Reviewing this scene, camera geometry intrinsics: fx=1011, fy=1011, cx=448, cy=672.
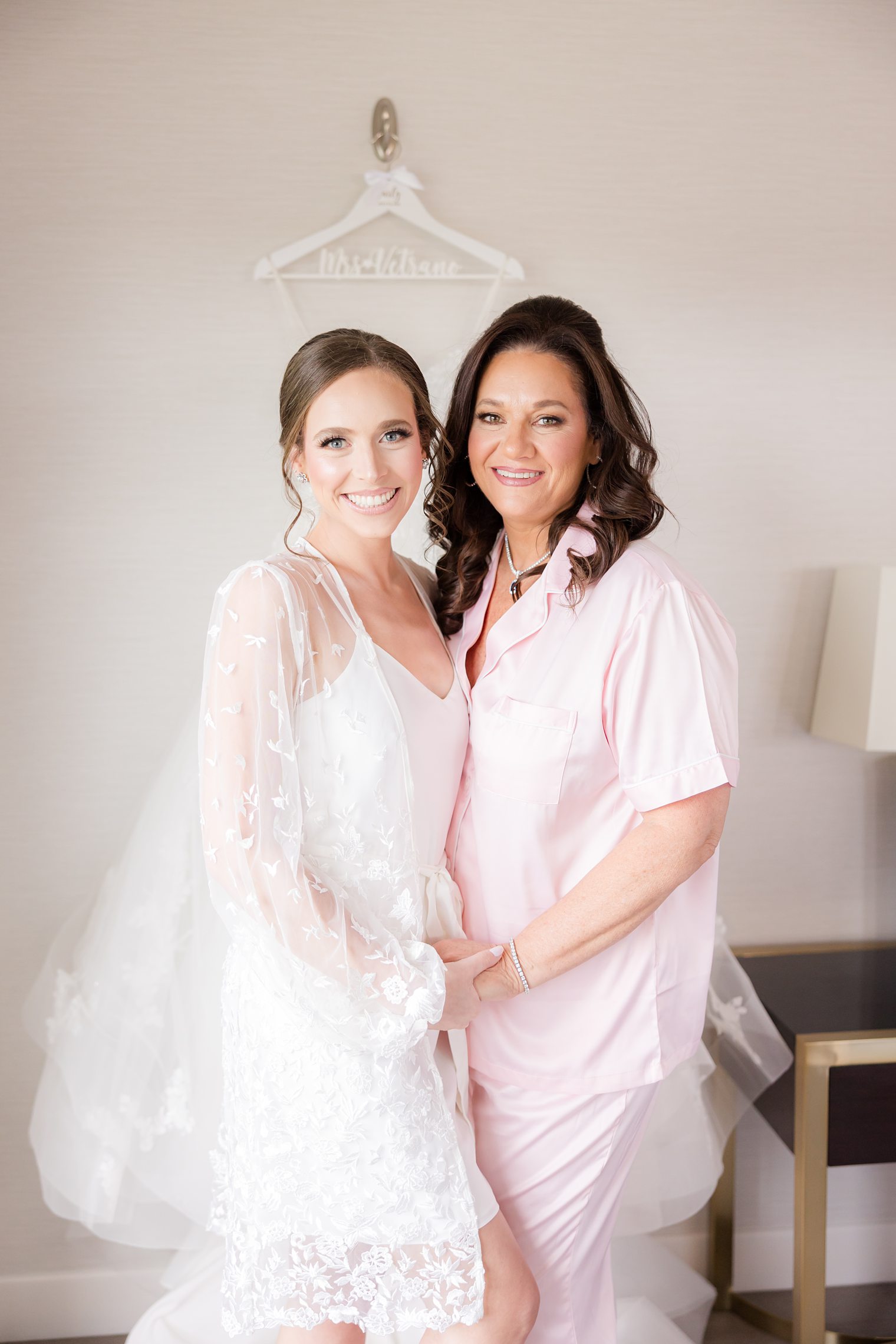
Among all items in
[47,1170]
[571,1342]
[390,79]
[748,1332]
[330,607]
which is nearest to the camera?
[330,607]

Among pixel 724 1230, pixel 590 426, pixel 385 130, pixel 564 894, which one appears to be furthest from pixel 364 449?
pixel 724 1230

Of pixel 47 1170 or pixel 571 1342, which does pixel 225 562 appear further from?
pixel 571 1342

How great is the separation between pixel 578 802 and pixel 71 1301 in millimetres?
1812

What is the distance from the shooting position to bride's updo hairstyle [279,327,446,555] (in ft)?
4.99

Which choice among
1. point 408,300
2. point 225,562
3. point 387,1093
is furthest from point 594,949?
point 408,300

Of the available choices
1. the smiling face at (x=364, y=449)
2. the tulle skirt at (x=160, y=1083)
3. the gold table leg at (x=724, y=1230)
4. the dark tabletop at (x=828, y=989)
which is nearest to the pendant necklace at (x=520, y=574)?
the smiling face at (x=364, y=449)

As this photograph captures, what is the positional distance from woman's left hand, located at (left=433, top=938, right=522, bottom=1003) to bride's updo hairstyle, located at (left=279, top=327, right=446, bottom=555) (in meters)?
0.65

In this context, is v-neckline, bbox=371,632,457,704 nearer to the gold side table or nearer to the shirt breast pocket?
the shirt breast pocket

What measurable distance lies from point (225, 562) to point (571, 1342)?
1615 millimetres

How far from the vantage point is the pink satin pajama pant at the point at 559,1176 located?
1.59 meters

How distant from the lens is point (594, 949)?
1.53m

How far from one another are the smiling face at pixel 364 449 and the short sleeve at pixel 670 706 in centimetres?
42

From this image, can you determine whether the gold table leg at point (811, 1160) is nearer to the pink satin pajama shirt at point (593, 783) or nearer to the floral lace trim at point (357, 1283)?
the pink satin pajama shirt at point (593, 783)

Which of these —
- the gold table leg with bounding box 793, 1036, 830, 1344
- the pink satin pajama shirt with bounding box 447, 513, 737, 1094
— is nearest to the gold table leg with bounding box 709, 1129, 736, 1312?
the gold table leg with bounding box 793, 1036, 830, 1344
